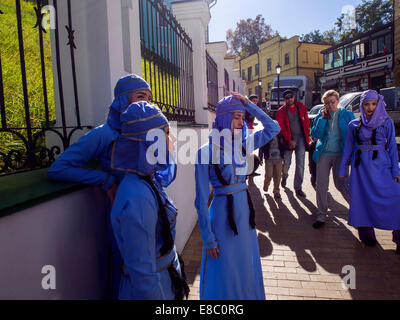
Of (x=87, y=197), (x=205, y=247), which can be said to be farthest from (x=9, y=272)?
(x=205, y=247)

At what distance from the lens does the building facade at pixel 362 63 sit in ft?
79.0

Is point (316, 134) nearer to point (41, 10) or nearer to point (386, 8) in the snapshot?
point (41, 10)

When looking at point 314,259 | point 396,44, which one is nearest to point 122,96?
point 314,259

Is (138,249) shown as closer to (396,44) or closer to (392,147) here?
→ (392,147)

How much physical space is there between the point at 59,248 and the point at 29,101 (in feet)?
7.41

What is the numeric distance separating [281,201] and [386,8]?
42.3m

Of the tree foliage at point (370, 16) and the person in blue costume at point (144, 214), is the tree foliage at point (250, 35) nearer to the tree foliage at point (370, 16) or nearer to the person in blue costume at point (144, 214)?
the tree foliage at point (370, 16)

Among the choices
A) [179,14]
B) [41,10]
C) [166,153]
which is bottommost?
[166,153]

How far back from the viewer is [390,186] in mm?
3875

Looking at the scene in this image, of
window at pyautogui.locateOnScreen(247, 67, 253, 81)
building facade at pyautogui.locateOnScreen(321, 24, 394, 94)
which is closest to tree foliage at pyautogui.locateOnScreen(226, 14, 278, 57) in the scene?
window at pyautogui.locateOnScreen(247, 67, 253, 81)

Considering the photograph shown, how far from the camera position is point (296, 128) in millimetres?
6422

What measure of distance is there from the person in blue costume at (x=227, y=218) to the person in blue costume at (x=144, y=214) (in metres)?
0.59

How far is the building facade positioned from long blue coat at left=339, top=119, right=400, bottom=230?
24034 mm

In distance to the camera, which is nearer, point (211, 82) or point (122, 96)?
point (122, 96)
